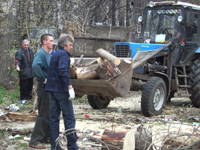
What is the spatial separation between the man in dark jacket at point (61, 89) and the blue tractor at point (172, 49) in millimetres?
3519

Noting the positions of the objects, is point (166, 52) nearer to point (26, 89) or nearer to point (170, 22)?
point (170, 22)

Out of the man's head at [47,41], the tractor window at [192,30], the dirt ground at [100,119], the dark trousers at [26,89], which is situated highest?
the tractor window at [192,30]

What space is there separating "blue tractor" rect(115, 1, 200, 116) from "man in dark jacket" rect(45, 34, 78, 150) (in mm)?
3519

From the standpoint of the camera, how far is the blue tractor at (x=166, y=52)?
26.9 feet

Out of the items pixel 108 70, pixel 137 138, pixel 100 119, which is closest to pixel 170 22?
pixel 108 70

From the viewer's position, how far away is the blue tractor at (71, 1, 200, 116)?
819cm

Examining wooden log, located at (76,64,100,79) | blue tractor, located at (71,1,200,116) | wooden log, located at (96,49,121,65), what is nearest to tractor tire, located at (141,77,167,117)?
blue tractor, located at (71,1,200,116)

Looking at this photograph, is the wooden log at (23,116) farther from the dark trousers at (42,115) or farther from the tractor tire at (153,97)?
the tractor tire at (153,97)

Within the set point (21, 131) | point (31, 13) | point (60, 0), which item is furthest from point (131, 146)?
point (60, 0)

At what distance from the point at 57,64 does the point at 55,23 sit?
27.1ft

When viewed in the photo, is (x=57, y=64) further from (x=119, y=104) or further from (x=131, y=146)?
(x=119, y=104)

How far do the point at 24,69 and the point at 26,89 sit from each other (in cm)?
60

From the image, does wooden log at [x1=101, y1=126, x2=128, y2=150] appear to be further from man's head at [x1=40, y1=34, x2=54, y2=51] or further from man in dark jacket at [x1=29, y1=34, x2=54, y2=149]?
man's head at [x1=40, y1=34, x2=54, y2=51]

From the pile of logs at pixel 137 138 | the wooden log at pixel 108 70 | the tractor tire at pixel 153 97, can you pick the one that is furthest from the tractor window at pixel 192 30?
the pile of logs at pixel 137 138
